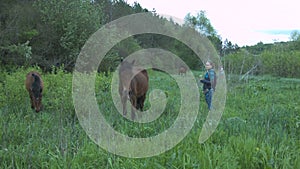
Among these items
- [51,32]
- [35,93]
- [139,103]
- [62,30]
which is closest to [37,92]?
[35,93]

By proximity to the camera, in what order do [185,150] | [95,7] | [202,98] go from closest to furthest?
1. [185,150]
2. [202,98]
3. [95,7]

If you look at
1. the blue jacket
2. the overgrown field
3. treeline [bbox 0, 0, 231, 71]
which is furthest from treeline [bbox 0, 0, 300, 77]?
the overgrown field

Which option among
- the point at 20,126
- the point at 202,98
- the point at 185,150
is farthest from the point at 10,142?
the point at 202,98

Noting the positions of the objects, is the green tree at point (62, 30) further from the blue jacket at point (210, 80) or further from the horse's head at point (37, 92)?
the blue jacket at point (210, 80)

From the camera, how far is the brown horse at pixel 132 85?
7.75 metres

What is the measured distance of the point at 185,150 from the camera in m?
4.00

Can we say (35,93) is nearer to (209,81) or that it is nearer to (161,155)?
(209,81)

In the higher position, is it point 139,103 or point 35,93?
point 35,93

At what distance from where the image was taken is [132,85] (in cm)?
817

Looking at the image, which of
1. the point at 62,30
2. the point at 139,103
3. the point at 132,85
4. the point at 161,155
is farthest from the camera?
the point at 62,30

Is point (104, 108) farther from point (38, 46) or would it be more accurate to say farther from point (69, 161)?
point (38, 46)

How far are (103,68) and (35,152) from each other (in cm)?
1795

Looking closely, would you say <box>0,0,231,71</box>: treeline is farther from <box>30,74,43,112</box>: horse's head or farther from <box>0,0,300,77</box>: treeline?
<box>30,74,43,112</box>: horse's head

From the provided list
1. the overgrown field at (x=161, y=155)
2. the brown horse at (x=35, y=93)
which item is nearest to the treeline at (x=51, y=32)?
the brown horse at (x=35, y=93)
